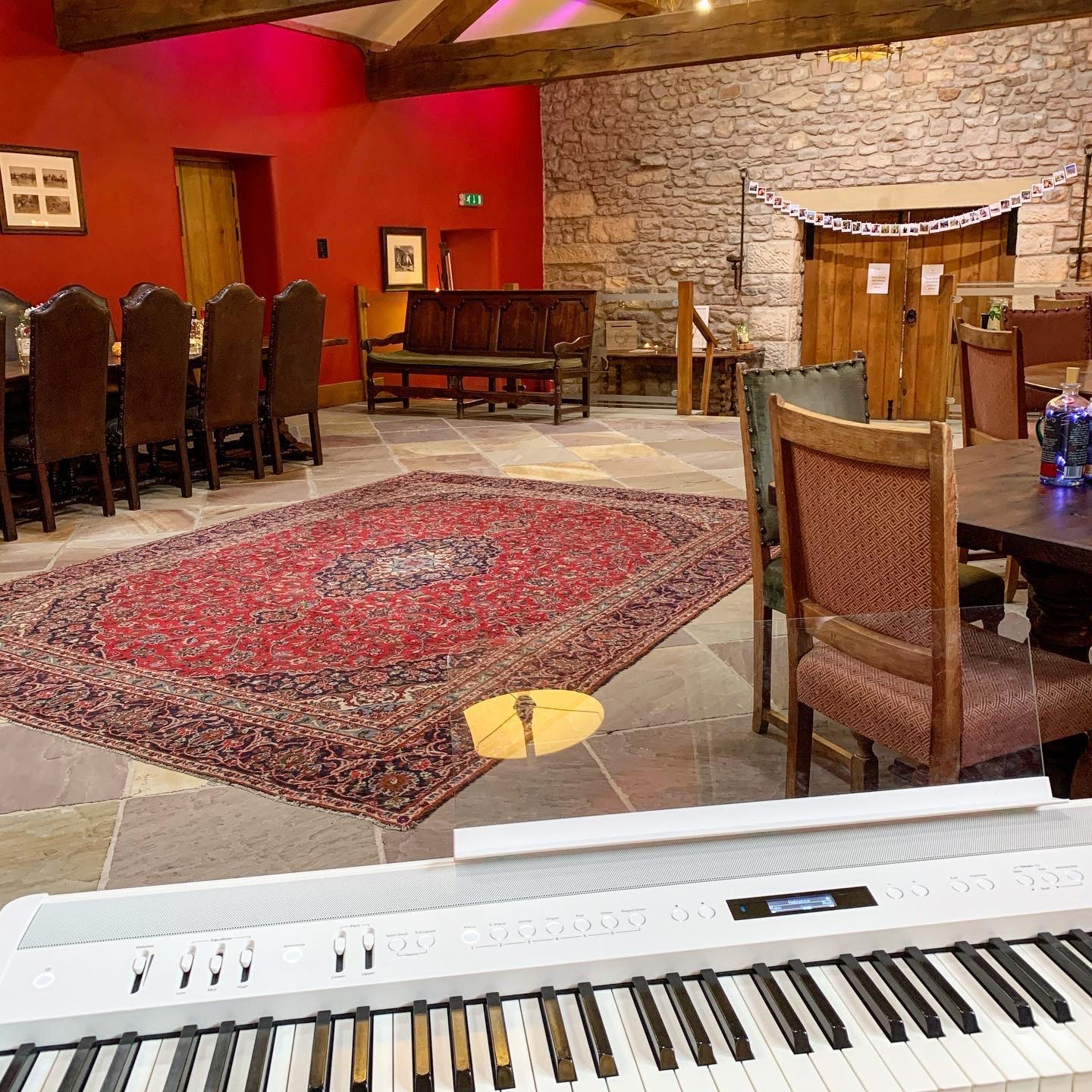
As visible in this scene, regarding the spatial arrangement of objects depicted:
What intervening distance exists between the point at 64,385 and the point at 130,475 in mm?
642

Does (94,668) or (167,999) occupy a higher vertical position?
(167,999)

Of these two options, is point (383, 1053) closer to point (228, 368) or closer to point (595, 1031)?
point (595, 1031)

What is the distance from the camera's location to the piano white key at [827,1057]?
23.8 inches

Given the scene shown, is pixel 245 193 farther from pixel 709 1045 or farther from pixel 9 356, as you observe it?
pixel 709 1045

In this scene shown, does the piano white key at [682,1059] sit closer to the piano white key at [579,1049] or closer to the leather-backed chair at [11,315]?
the piano white key at [579,1049]

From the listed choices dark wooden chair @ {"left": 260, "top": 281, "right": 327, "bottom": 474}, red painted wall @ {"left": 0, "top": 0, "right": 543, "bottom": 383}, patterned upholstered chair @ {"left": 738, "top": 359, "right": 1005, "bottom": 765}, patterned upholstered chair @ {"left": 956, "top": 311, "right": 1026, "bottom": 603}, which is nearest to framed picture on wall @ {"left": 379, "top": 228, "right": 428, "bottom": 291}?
red painted wall @ {"left": 0, "top": 0, "right": 543, "bottom": 383}

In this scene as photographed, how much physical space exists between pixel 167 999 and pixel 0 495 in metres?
4.74

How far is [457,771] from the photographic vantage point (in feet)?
2.79

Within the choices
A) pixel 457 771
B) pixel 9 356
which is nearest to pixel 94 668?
pixel 457 771

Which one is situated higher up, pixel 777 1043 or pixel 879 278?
pixel 879 278

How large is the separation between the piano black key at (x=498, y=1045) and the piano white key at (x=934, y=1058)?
24cm

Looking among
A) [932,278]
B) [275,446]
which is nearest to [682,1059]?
[275,446]

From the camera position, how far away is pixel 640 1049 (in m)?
0.63

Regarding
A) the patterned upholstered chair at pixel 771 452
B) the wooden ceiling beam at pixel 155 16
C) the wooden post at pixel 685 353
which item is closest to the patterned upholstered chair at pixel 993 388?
the patterned upholstered chair at pixel 771 452
